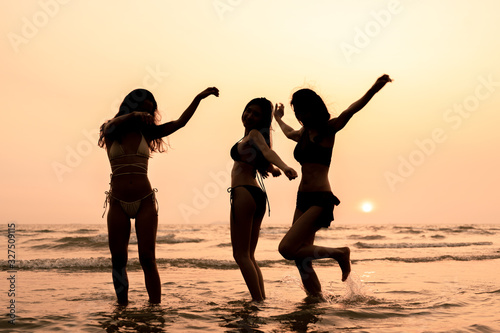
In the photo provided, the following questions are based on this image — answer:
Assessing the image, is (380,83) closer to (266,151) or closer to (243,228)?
(266,151)

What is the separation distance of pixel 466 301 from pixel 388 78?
3338mm

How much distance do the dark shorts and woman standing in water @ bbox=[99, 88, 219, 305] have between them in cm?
162

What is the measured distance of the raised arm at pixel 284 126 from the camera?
602 centimetres

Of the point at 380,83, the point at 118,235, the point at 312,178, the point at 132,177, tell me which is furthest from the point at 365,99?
the point at 118,235

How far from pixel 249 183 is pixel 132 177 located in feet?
4.35

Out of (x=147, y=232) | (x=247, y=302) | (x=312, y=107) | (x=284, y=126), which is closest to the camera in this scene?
(x=147, y=232)

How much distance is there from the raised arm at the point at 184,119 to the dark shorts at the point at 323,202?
160cm

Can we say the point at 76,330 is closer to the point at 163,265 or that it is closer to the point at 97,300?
the point at 97,300

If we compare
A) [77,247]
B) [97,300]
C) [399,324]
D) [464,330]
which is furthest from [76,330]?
[77,247]

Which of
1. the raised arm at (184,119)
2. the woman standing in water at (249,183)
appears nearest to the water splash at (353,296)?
the woman standing in water at (249,183)

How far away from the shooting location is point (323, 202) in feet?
17.8

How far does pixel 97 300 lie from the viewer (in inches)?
241

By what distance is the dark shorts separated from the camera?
5.43 meters

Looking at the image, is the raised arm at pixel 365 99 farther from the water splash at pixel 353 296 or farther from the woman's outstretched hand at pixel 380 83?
the water splash at pixel 353 296
